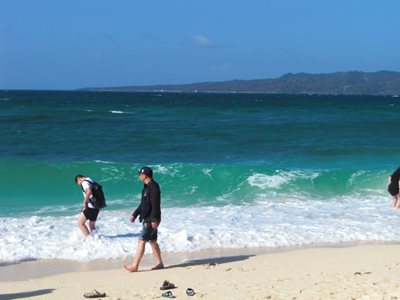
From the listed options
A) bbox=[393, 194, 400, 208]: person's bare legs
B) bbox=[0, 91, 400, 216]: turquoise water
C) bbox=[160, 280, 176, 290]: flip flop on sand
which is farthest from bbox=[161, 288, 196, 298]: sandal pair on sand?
bbox=[393, 194, 400, 208]: person's bare legs

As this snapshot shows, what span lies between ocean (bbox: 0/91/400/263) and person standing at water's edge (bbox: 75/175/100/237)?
23 cm

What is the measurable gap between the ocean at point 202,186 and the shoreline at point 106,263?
8.2 inches

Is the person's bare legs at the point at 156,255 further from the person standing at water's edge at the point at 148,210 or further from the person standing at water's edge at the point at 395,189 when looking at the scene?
the person standing at water's edge at the point at 395,189

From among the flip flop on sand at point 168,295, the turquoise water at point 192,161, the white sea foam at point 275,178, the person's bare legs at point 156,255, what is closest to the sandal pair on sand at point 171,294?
the flip flop on sand at point 168,295

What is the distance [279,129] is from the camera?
39438 millimetres

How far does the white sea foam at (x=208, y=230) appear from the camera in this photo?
1111 centimetres

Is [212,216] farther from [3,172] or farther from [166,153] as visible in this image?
[166,153]

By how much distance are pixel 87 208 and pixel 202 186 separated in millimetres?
8263

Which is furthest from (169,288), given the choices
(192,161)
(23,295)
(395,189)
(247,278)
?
(192,161)

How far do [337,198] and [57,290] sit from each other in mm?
10960

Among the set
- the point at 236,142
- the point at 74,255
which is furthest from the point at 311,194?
the point at 236,142

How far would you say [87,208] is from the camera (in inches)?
450

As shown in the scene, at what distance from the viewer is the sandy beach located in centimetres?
803

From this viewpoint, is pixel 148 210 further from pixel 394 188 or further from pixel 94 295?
pixel 394 188
